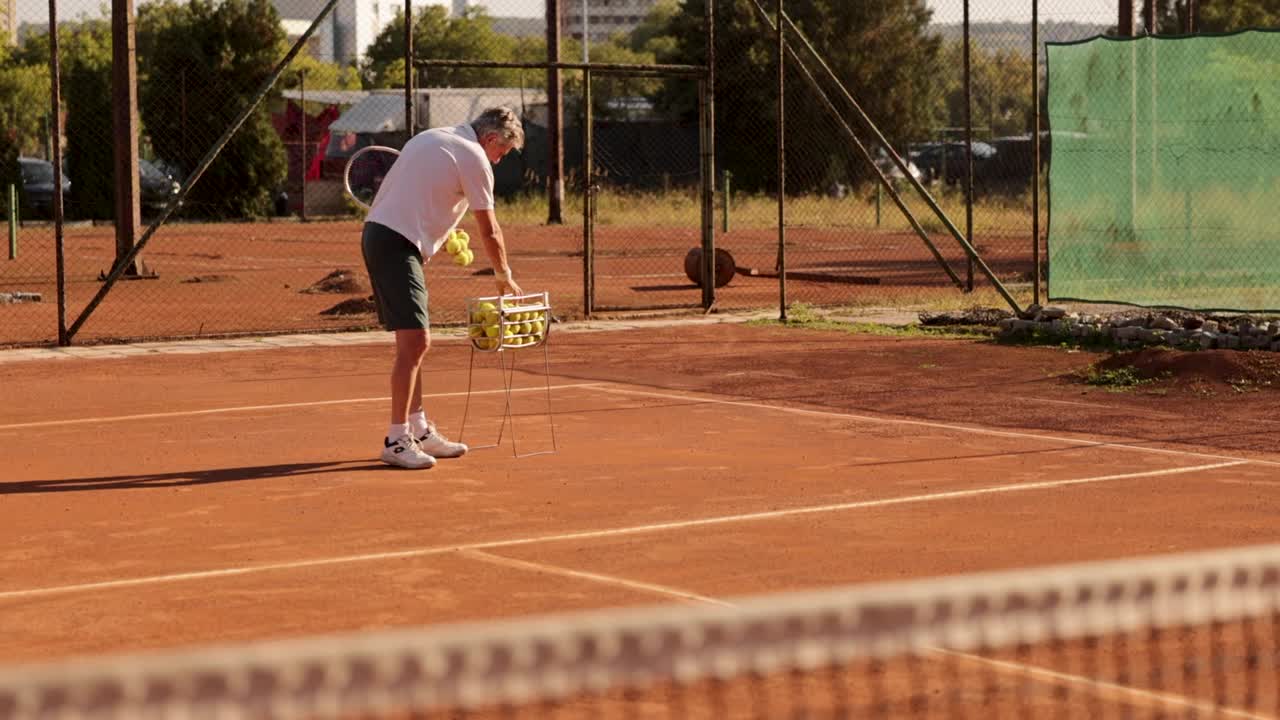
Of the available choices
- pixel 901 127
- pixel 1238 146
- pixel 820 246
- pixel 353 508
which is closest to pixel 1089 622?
pixel 353 508

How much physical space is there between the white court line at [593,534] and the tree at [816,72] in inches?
1327

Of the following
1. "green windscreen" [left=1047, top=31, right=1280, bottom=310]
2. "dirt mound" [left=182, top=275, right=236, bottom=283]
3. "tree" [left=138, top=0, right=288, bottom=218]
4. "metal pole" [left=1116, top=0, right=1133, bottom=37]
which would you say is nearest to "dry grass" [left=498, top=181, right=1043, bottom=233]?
"tree" [left=138, top=0, right=288, bottom=218]

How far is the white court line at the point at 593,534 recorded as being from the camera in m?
7.14

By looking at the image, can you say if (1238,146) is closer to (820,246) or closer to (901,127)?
(820,246)

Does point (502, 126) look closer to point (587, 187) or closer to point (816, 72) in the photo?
point (587, 187)

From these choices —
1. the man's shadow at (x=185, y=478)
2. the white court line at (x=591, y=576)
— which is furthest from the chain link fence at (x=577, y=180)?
the white court line at (x=591, y=576)

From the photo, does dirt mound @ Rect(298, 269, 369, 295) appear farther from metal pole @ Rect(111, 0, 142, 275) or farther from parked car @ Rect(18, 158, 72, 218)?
parked car @ Rect(18, 158, 72, 218)

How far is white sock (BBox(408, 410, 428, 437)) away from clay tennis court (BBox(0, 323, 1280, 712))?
0.32 m

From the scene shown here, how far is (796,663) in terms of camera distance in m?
4.64

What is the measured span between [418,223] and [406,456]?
1.13 metres

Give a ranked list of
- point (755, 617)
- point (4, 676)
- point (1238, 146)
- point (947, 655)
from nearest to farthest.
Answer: point (4, 676) < point (755, 617) < point (947, 655) < point (1238, 146)

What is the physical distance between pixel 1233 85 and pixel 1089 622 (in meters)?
13.5

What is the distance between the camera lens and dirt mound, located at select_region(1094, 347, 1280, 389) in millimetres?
13047

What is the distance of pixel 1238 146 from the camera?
1636 centimetres
